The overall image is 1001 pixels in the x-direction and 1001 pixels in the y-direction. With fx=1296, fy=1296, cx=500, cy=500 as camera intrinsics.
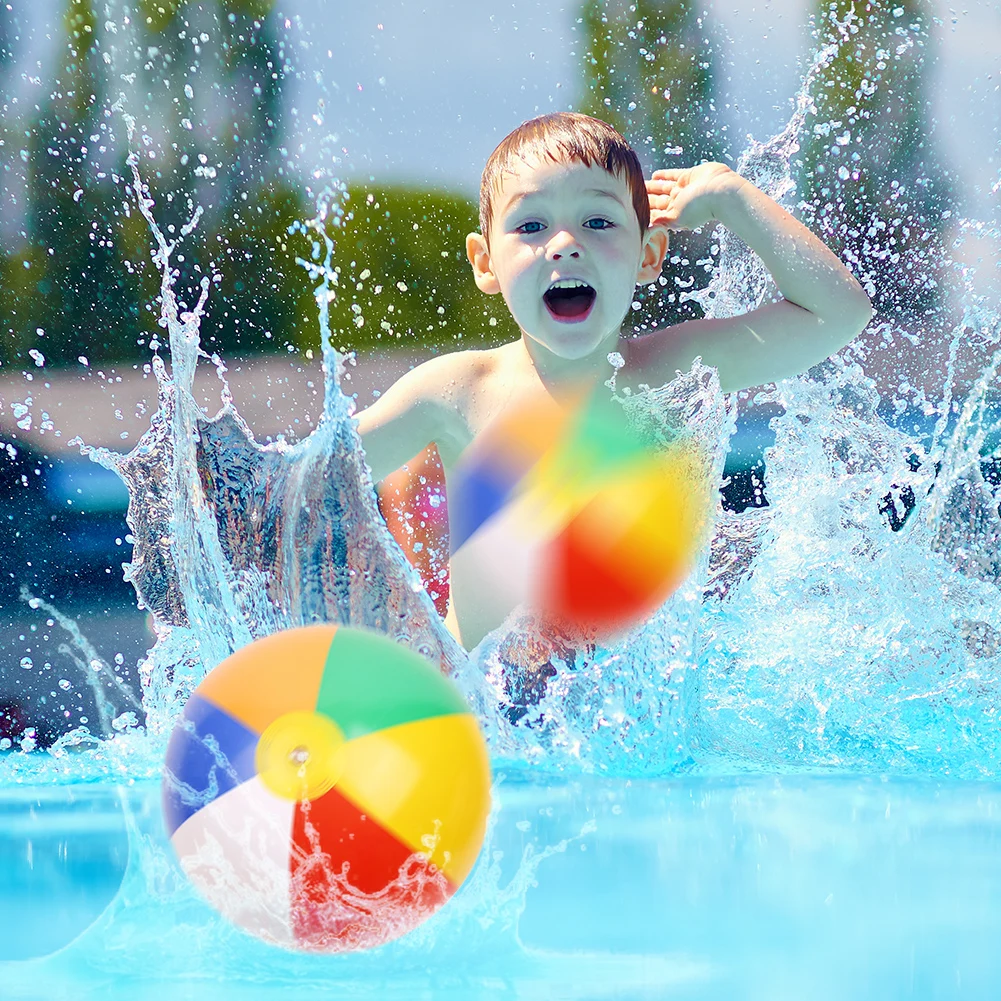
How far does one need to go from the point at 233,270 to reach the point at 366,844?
828 cm

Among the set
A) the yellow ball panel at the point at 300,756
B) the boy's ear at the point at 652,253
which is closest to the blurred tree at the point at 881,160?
the boy's ear at the point at 652,253

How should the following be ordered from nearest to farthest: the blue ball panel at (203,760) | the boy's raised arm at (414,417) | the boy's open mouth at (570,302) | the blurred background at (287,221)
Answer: the blue ball panel at (203,760), the boy's open mouth at (570,302), the boy's raised arm at (414,417), the blurred background at (287,221)

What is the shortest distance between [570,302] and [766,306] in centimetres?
54

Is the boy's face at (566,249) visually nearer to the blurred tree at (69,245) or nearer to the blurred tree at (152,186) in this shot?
the blurred tree at (152,186)

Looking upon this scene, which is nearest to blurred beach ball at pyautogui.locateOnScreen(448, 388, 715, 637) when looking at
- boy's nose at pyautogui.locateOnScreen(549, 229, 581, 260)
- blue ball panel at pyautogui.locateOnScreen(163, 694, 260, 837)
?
boy's nose at pyautogui.locateOnScreen(549, 229, 581, 260)

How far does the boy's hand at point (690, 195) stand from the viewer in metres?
3.11

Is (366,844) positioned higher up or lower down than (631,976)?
higher up

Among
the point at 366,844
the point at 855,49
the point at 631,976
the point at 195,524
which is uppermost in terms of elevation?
the point at 855,49

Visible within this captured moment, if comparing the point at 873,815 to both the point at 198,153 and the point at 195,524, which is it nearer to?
the point at 195,524

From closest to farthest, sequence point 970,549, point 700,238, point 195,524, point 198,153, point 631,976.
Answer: point 631,976
point 195,524
point 970,549
point 700,238
point 198,153

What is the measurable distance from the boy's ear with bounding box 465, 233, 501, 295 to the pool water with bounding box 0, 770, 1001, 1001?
122 centimetres

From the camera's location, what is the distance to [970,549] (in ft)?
14.7

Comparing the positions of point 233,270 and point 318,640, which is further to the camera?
point 233,270

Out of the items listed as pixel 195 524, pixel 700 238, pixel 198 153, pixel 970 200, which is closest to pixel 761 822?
pixel 195 524
